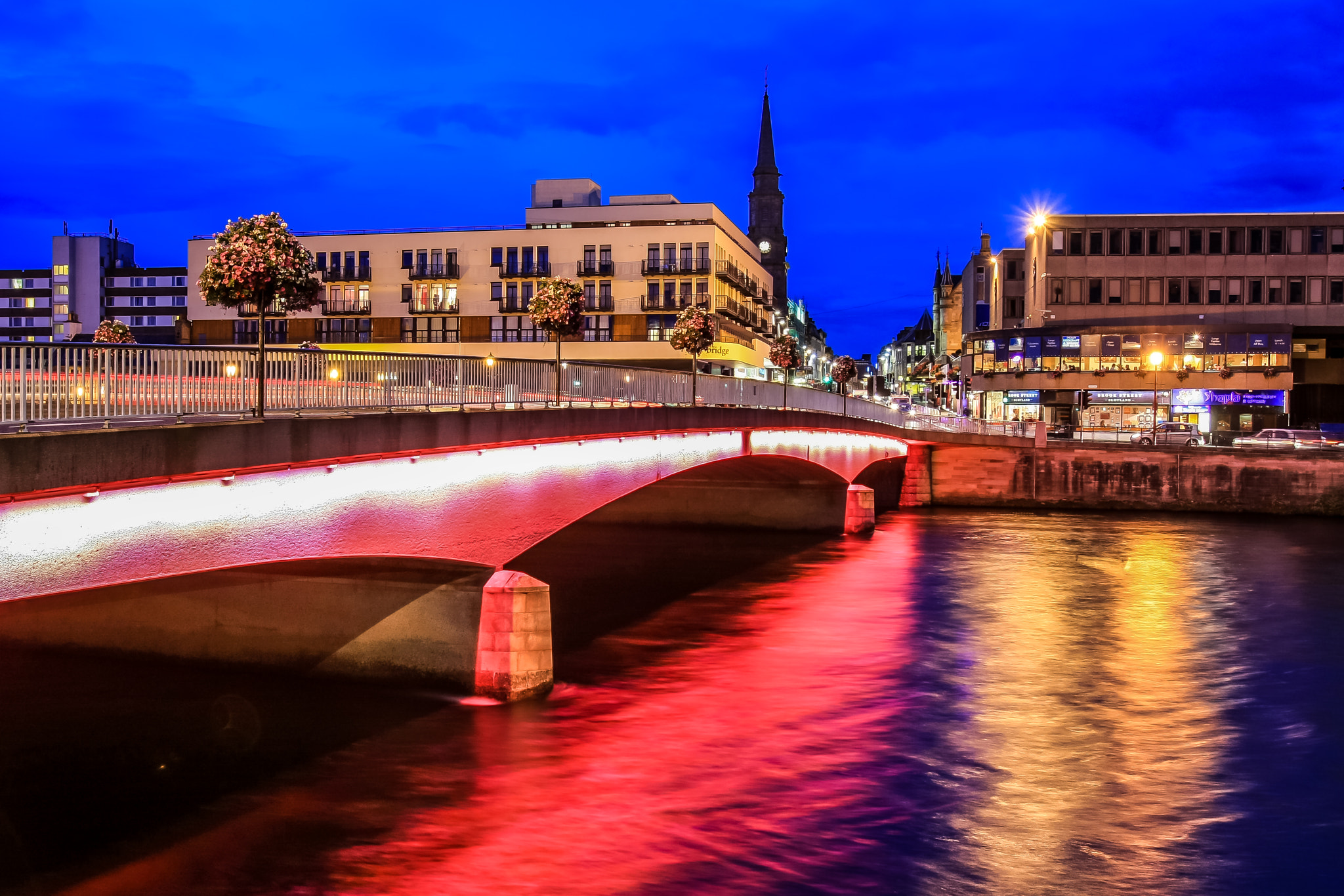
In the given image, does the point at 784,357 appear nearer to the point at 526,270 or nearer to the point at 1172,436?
the point at 526,270

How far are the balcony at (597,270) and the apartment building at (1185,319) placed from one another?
3579 cm

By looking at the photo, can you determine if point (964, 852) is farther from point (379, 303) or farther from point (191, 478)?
point (379, 303)

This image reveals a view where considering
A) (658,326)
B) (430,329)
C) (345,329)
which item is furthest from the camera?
(345,329)

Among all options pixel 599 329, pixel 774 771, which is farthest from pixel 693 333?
pixel 599 329

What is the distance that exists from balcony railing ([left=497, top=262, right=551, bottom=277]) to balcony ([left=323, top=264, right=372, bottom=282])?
36.5ft

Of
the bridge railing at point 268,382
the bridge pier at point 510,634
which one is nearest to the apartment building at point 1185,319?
the bridge railing at point 268,382

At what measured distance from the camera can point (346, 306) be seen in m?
88.6

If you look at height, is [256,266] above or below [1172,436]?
above

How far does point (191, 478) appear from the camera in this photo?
1464cm

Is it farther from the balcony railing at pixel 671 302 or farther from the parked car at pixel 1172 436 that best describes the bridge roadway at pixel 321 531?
the balcony railing at pixel 671 302

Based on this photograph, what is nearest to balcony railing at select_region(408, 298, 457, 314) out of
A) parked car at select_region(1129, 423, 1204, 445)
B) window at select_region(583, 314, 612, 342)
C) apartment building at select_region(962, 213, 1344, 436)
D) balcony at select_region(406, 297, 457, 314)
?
balcony at select_region(406, 297, 457, 314)

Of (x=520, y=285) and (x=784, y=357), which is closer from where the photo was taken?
(x=784, y=357)

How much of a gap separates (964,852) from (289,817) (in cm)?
979

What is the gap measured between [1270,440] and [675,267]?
4191 cm
